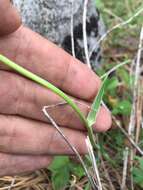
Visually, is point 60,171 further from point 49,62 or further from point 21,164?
point 49,62

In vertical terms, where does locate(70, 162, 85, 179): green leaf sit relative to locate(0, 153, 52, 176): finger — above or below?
below

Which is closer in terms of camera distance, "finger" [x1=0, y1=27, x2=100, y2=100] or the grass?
"finger" [x1=0, y1=27, x2=100, y2=100]

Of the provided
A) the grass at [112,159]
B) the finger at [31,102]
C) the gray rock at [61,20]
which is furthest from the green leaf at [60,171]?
the gray rock at [61,20]

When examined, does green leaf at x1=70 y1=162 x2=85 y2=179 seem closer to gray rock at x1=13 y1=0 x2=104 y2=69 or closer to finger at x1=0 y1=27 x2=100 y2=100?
finger at x1=0 y1=27 x2=100 y2=100

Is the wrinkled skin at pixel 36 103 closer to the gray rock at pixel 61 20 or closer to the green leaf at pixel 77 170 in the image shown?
the green leaf at pixel 77 170

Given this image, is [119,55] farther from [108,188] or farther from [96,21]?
[108,188]

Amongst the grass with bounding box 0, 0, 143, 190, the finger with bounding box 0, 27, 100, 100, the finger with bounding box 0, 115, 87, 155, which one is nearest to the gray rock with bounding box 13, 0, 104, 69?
the grass with bounding box 0, 0, 143, 190

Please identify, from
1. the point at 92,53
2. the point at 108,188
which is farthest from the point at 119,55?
the point at 108,188
